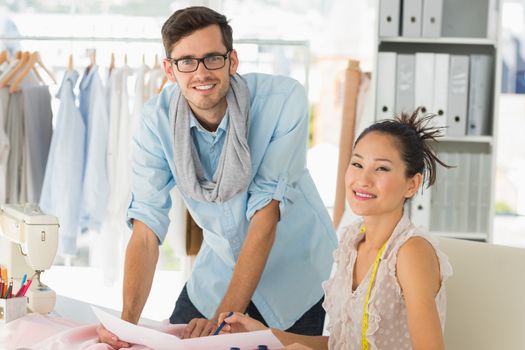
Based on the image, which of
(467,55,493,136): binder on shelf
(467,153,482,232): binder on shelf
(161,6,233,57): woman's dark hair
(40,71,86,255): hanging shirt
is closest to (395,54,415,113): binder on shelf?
(467,55,493,136): binder on shelf

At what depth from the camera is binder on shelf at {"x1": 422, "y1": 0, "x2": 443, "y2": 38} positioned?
3.59 meters

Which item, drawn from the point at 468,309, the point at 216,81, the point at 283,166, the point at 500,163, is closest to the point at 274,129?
the point at 283,166

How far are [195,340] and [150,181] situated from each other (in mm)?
689

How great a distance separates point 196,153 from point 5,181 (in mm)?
1843

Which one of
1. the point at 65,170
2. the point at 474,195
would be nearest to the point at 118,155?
the point at 65,170

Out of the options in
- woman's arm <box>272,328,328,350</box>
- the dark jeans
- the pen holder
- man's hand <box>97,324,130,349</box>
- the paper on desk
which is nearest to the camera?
the paper on desk

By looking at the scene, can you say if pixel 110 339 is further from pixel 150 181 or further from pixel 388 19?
pixel 388 19

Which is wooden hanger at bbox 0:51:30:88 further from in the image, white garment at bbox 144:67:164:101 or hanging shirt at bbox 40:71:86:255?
white garment at bbox 144:67:164:101

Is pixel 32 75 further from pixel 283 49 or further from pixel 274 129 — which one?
pixel 274 129

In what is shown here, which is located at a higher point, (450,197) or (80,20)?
(80,20)

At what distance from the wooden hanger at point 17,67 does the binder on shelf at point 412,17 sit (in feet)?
5.41

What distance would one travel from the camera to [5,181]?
3674 millimetres

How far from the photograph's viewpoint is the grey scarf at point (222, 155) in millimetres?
2016

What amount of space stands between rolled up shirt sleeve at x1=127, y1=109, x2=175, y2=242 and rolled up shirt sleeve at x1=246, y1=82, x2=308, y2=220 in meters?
0.22
